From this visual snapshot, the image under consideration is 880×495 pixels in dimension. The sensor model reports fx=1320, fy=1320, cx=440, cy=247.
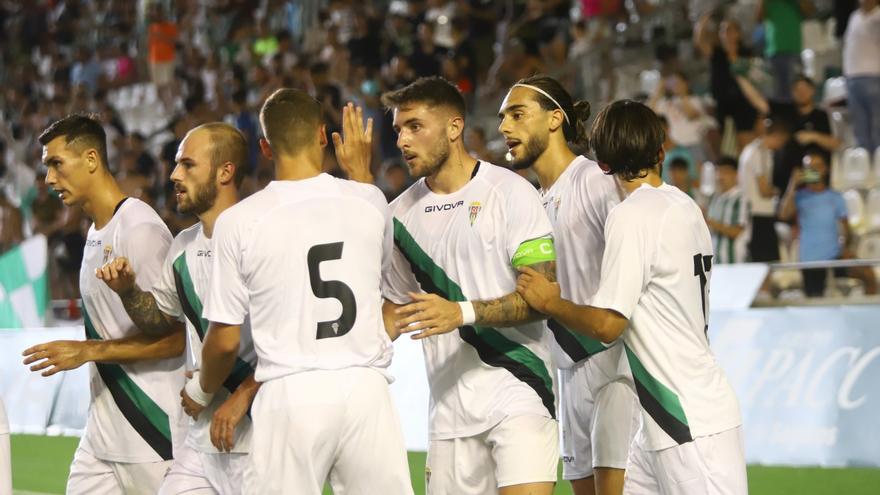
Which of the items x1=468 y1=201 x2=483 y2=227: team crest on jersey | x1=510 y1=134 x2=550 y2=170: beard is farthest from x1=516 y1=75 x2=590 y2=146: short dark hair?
x1=468 y1=201 x2=483 y2=227: team crest on jersey

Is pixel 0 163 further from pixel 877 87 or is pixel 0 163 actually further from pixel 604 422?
pixel 604 422

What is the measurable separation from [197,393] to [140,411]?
92 centimetres

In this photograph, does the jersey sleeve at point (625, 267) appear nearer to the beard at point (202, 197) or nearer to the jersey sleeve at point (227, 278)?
the jersey sleeve at point (227, 278)

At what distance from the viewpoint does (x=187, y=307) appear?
608 cm

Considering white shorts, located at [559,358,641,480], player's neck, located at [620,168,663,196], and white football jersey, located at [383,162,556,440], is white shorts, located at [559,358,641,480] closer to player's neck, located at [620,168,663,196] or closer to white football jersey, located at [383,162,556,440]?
white football jersey, located at [383,162,556,440]

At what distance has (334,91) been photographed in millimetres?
17406

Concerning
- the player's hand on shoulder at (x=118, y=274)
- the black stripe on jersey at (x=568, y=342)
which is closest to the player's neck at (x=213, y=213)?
the player's hand on shoulder at (x=118, y=274)

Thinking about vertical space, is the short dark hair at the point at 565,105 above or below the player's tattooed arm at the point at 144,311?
above

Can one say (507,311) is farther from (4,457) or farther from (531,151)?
(4,457)

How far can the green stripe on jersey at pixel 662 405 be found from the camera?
209 inches

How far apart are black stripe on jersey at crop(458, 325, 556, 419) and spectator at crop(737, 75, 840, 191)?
753cm

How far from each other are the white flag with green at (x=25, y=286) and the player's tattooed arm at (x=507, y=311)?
10573 mm

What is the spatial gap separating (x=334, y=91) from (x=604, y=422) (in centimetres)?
1153

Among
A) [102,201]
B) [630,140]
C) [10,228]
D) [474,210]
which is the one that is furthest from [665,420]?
[10,228]
